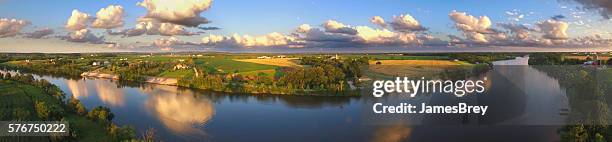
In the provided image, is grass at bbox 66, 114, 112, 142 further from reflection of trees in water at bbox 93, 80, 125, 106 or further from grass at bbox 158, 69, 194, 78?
grass at bbox 158, 69, 194, 78

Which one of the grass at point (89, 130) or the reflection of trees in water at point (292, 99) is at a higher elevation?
the grass at point (89, 130)

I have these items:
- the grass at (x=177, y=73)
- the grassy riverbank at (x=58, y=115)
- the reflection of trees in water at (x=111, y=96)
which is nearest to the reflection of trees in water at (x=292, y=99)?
the reflection of trees in water at (x=111, y=96)

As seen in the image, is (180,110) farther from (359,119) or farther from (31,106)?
(359,119)

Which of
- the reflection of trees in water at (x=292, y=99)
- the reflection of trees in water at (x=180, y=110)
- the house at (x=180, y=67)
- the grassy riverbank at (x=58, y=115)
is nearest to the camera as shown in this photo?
the grassy riverbank at (x=58, y=115)

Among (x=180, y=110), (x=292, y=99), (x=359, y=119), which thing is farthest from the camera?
(x=292, y=99)

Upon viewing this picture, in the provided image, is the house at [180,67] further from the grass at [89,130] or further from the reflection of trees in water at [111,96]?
the grass at [89,130]

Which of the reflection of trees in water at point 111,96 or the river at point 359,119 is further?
the reflection of trees in water at point 111,96

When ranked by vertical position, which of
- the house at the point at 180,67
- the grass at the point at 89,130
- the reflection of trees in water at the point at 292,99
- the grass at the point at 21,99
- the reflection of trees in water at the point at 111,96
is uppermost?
the house at the point at 180,67

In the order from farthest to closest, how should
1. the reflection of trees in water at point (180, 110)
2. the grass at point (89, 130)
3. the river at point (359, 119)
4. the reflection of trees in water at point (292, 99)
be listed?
the reflection of trees in water at point (292, 99), the reflection of trees in water at point (180, 110), the river at point (359, 119), the grass at point (89, 130)

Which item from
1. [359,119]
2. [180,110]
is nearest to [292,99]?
[180,110]
